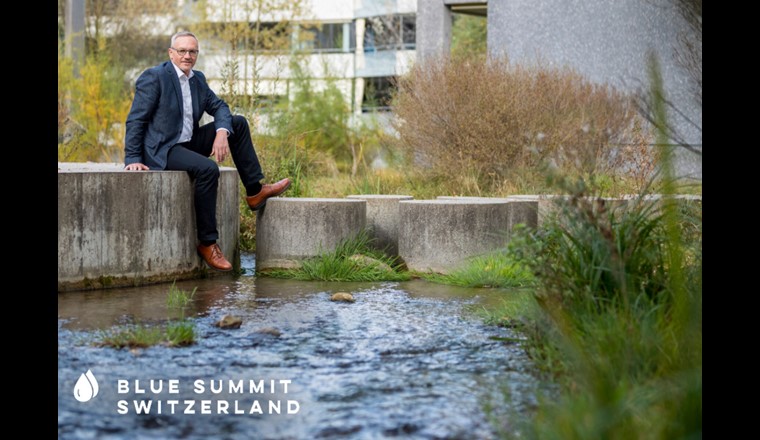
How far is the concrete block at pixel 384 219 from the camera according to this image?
9.78 m

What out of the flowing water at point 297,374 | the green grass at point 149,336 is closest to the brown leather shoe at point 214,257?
the flowing water at point 297,374

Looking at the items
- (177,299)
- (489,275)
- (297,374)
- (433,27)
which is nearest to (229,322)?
(177,299)

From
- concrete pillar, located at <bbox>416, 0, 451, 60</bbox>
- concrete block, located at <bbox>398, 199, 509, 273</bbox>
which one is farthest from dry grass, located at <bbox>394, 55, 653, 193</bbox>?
concrete pillar, located at <bbox>416, 0, 451, 60</bbox>

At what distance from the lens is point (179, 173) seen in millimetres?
8414

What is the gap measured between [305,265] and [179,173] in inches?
46.5

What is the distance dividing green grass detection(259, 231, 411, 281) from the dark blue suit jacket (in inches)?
49.6

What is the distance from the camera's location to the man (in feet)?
27.7

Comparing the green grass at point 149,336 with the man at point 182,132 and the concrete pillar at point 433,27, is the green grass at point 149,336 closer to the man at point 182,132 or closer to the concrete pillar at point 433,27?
the man at point 182,132

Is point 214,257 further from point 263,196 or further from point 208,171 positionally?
point 263,196

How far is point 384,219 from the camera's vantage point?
387 inches

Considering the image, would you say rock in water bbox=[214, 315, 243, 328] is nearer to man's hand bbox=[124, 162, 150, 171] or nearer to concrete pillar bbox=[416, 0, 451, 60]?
man's hand bbox=[124, 162, 150, 171]

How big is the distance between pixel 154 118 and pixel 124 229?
1.02m
